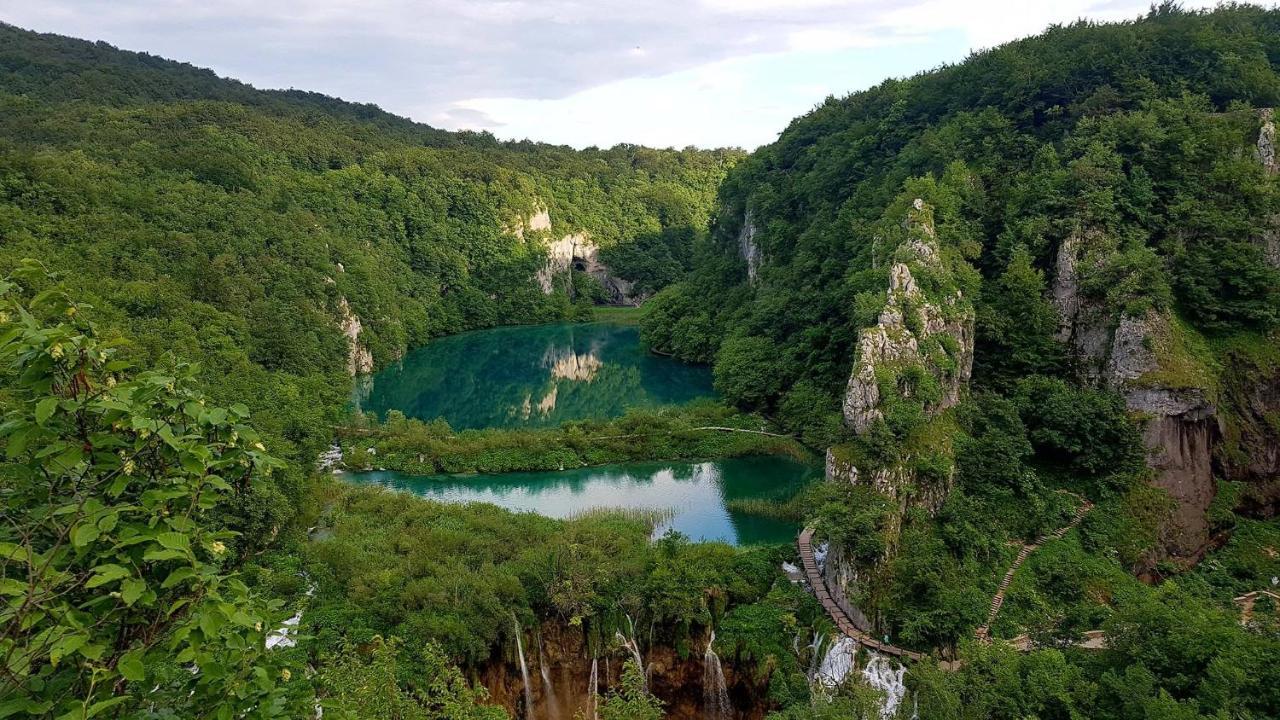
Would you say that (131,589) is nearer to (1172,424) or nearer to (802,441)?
(1172,424)

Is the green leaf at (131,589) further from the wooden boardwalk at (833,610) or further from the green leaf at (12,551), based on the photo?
the wooden boardwalk at (833,610)

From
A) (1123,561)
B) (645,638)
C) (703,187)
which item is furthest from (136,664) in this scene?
(703,187)

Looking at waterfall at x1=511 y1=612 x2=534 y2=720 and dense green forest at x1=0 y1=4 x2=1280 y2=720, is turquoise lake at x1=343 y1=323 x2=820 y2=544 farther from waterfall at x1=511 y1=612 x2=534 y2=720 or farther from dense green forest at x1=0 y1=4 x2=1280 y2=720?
waterfall at x1=511 y1=612 x2=534 y2=720

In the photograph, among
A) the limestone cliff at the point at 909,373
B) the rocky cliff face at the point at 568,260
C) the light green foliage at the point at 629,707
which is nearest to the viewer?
the light green foliage at the point at 629,707

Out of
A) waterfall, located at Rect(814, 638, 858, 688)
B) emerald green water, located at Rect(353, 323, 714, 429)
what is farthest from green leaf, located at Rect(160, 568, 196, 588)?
emerald green water, located at Rect(353, 323, 714, 429)

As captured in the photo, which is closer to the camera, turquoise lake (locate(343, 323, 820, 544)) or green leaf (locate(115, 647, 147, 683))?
green leaf (locate(115, 647, 147, 683))

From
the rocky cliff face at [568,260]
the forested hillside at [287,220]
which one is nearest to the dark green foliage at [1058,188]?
the forested hillside at [287,220]

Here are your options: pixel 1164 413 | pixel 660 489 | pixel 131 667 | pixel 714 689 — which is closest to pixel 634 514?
pixel 660 489
